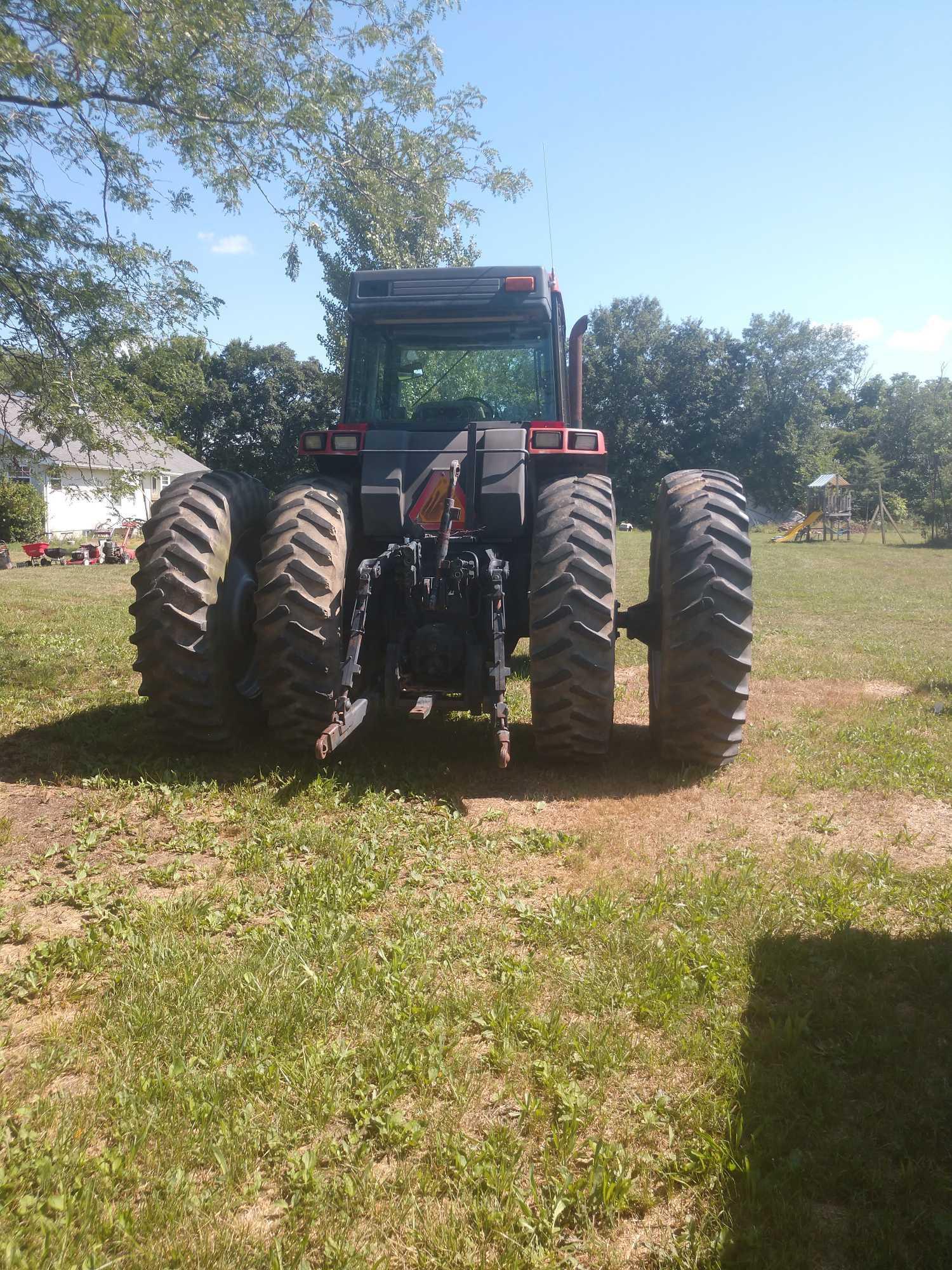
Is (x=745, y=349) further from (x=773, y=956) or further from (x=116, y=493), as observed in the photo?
(x=773, y=956)

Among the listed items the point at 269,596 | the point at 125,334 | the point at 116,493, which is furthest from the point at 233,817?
the point at 125,334

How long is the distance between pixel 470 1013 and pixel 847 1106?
1146 mm

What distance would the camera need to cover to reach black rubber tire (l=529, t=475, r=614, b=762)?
4.85 m

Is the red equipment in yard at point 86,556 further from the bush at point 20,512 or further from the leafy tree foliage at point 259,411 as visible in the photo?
the leafy tree foliage at point 259,411

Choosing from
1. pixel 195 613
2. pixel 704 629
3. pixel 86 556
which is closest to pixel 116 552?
pixel 86 556

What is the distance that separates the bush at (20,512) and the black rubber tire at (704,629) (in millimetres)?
25635

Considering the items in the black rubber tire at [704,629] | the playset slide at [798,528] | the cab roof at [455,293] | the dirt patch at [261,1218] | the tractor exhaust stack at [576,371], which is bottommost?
the dirt patch at [261,1218]

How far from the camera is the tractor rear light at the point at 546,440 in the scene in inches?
217

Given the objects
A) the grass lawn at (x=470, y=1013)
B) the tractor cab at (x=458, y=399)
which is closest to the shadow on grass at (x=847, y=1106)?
the grass lawn at (x=470, y=1013)

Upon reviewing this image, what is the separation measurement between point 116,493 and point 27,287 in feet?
6.12

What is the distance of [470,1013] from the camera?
9.38ft

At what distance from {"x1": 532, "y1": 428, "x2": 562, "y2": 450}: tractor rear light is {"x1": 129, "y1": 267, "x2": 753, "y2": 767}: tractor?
0.4 inches

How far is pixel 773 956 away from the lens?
10.6 ft

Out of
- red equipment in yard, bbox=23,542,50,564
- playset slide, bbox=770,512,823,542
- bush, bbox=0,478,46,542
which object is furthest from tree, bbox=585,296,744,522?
red equipment in yard, bbox=23,542,50,564
